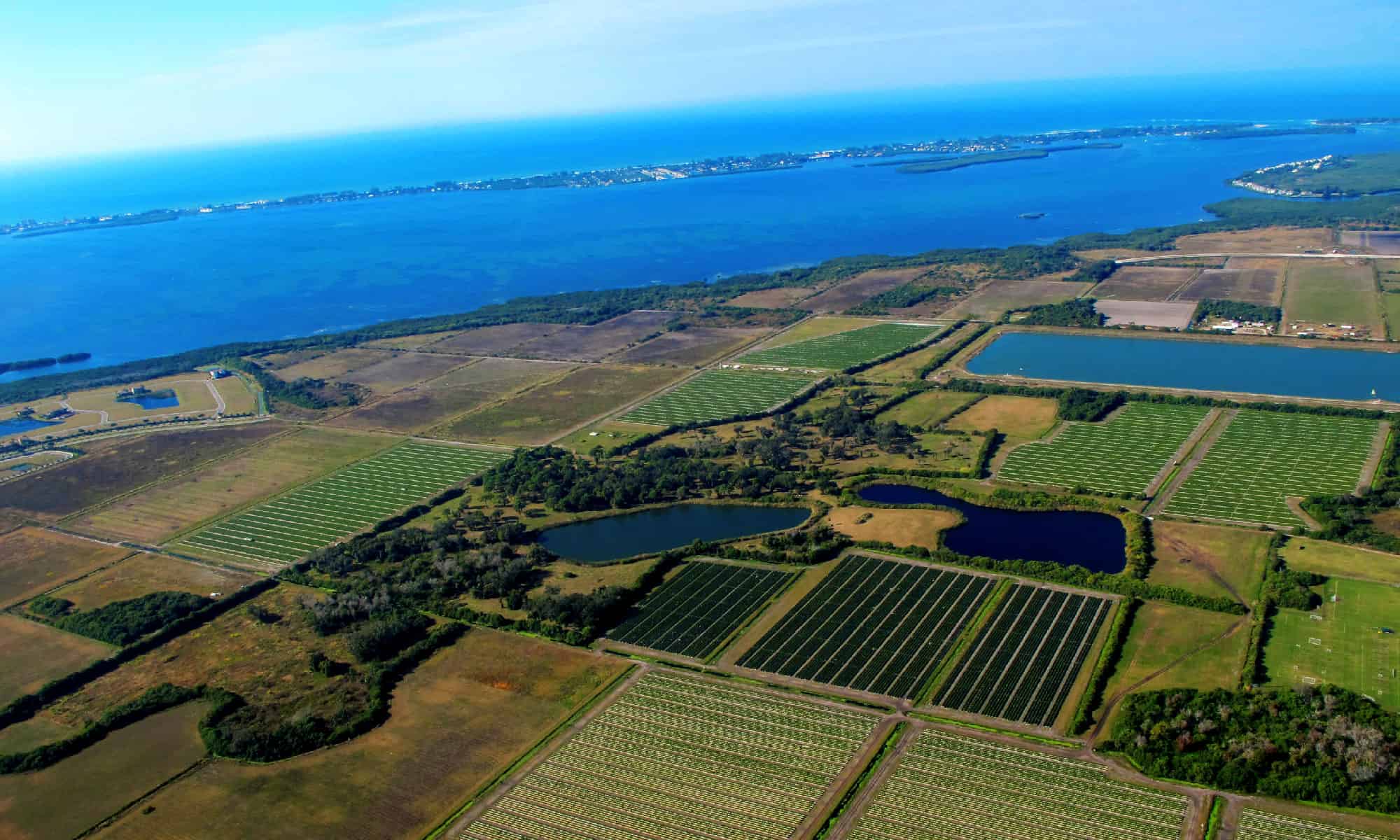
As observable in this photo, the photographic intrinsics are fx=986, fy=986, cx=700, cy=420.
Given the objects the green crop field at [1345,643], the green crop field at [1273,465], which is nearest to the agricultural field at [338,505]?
the green crop field at [1273,465]

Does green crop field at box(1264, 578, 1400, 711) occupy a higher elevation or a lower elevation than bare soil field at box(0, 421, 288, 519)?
lower

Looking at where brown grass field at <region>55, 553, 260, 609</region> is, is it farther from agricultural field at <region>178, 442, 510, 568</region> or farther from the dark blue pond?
the dark blue pond

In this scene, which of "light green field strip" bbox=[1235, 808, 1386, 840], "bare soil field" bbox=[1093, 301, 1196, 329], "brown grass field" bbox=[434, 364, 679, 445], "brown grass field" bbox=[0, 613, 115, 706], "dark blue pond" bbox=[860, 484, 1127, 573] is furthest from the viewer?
"bare soil field" bbox=[1093, 301, 1196, 329]

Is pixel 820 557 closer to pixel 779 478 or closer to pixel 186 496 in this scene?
pixel 779 478

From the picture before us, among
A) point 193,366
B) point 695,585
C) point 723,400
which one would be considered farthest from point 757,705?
point 193,366

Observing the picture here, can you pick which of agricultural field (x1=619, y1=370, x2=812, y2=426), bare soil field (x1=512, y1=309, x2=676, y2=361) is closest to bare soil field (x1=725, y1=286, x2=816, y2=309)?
bare soil field (x1=512, y1=309, x2=676, y2=361)

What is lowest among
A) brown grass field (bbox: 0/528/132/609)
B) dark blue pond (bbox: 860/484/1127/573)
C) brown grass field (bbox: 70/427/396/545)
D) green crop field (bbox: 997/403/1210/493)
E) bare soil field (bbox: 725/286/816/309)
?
dark blue pond (bbox: 860/484/1127/573)

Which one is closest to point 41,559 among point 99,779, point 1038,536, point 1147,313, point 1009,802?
point 99,779
